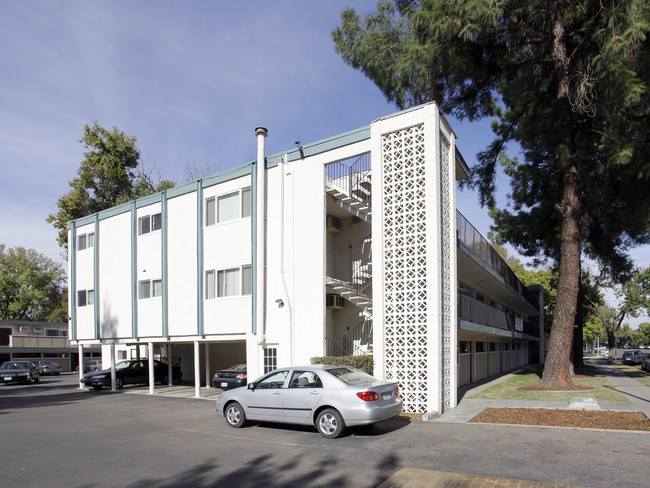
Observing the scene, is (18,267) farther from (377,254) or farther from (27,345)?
(377,254)

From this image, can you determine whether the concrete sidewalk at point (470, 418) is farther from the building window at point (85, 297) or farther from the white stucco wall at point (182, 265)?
the building window at point (85, 297)

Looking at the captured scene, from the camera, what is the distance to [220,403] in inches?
447

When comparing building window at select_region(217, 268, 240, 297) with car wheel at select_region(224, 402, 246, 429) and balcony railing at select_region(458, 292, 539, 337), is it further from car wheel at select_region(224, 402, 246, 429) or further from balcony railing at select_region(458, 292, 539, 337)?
balcony railing at select_region(458, 292, 539, 337)

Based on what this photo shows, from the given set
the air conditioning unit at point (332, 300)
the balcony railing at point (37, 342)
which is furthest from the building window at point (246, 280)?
the balcony railing at point (37, 342)

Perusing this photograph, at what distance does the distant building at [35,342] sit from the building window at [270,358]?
34535 millimetres

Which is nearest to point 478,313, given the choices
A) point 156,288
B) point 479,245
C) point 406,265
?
point 479,245

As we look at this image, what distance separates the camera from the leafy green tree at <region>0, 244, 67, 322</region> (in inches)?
2258

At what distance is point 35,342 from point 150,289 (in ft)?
101

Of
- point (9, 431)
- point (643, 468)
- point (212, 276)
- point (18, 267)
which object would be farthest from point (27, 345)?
point (643, 468)

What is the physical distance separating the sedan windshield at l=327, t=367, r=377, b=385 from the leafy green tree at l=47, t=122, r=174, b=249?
32167 millimetres

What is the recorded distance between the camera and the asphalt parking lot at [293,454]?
7.00 m

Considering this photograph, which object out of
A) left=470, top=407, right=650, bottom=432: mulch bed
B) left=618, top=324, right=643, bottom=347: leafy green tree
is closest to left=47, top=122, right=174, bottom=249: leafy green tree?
left=470, top=407, right=650, bottom=432: mulch bed

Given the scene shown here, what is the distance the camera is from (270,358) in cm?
1662

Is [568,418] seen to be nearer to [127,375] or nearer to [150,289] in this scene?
[150,289]
